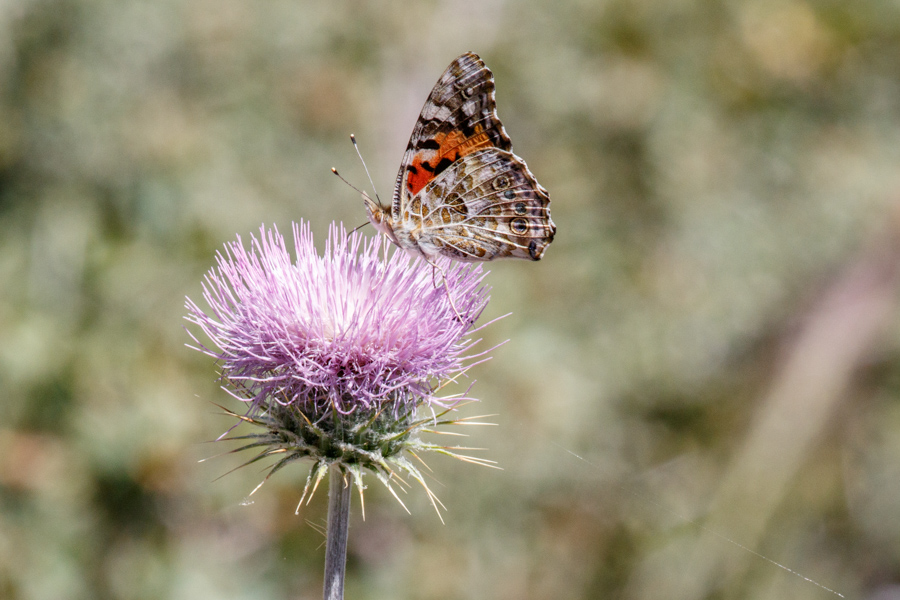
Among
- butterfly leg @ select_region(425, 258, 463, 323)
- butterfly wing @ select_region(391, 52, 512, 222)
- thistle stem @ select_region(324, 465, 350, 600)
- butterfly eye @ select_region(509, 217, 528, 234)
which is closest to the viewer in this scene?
thistle stem @ select_region(324, 465, 350, 600)

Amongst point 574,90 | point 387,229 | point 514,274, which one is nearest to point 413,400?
point 387,229

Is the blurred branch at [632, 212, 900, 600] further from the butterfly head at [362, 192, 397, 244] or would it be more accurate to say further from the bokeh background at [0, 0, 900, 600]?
the butterfly head at [362, 192, 397, 244]

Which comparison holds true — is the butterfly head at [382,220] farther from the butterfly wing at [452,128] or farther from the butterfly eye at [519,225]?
the butterfly eye at [519,225]

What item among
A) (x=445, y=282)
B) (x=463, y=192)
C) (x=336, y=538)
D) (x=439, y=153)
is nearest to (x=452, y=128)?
(x=439, y=153)

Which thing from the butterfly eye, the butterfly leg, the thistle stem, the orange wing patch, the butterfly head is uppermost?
the orange wing patch

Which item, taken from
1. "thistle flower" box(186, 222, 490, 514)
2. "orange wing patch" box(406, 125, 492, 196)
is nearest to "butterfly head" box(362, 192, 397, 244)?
"orange wing patch" box(406, 125, 492, 196)

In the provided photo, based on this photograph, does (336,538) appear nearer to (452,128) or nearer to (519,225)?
(519,225)

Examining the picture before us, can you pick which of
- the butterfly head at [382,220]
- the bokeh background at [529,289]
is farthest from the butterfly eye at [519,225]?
the bokeh background at [529,289]

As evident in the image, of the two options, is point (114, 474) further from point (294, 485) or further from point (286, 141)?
point (286, 141)
